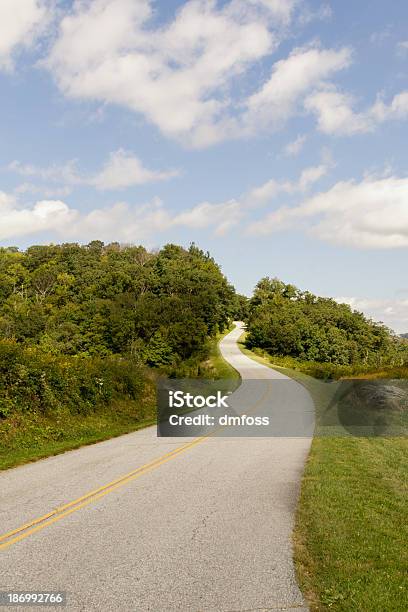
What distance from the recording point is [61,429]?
19141 mm

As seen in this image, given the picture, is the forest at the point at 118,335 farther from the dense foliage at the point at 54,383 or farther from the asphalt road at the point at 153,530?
the asphalt road at the point at 153,530

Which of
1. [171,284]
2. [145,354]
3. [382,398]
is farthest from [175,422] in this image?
[171,284]

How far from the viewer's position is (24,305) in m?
106

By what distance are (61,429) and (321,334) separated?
9627 centimetres

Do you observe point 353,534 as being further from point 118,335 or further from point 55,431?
point 118,335

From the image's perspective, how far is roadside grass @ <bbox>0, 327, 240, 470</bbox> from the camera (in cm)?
1557

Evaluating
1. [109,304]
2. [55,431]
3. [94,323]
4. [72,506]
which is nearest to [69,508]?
[72,506]

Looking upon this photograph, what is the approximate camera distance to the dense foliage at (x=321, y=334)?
107 metres

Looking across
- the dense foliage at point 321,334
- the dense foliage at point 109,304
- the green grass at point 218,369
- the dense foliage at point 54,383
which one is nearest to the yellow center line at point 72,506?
the dense foliage at point 54,383

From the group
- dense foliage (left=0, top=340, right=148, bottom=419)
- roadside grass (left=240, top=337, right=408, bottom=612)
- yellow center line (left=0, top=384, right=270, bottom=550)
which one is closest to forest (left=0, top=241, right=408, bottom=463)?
dense foliage (left=0, top=340, right=148, bottom=419)

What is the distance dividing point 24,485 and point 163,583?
237 inches

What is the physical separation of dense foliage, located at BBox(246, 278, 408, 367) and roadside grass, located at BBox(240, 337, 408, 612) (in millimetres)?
84198

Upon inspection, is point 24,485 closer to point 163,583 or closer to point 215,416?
point 163,583

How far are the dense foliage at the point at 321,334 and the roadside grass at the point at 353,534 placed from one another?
276ft
